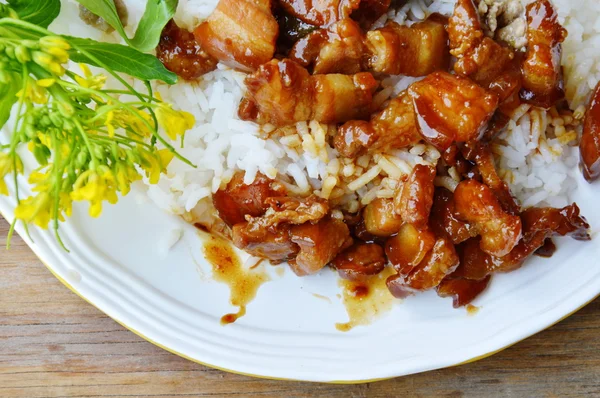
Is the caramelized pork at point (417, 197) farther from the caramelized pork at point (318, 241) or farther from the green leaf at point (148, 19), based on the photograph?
the green leaf at point (148, 19)

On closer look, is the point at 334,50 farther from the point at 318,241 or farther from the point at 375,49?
the point at 318,241

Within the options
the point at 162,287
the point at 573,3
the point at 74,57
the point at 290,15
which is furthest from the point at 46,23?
the point at 573,3

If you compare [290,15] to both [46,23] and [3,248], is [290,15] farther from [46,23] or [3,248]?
[3,248]

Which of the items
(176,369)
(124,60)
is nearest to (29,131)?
(124,60)

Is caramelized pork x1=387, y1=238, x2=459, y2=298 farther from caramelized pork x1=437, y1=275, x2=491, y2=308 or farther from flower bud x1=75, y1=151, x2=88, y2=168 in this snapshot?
flower bud x1=75, y1=151, x2=88, y2=168

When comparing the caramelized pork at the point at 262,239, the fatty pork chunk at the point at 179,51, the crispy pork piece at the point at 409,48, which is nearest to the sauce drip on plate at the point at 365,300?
the caramelized pork at the point at 262,239
